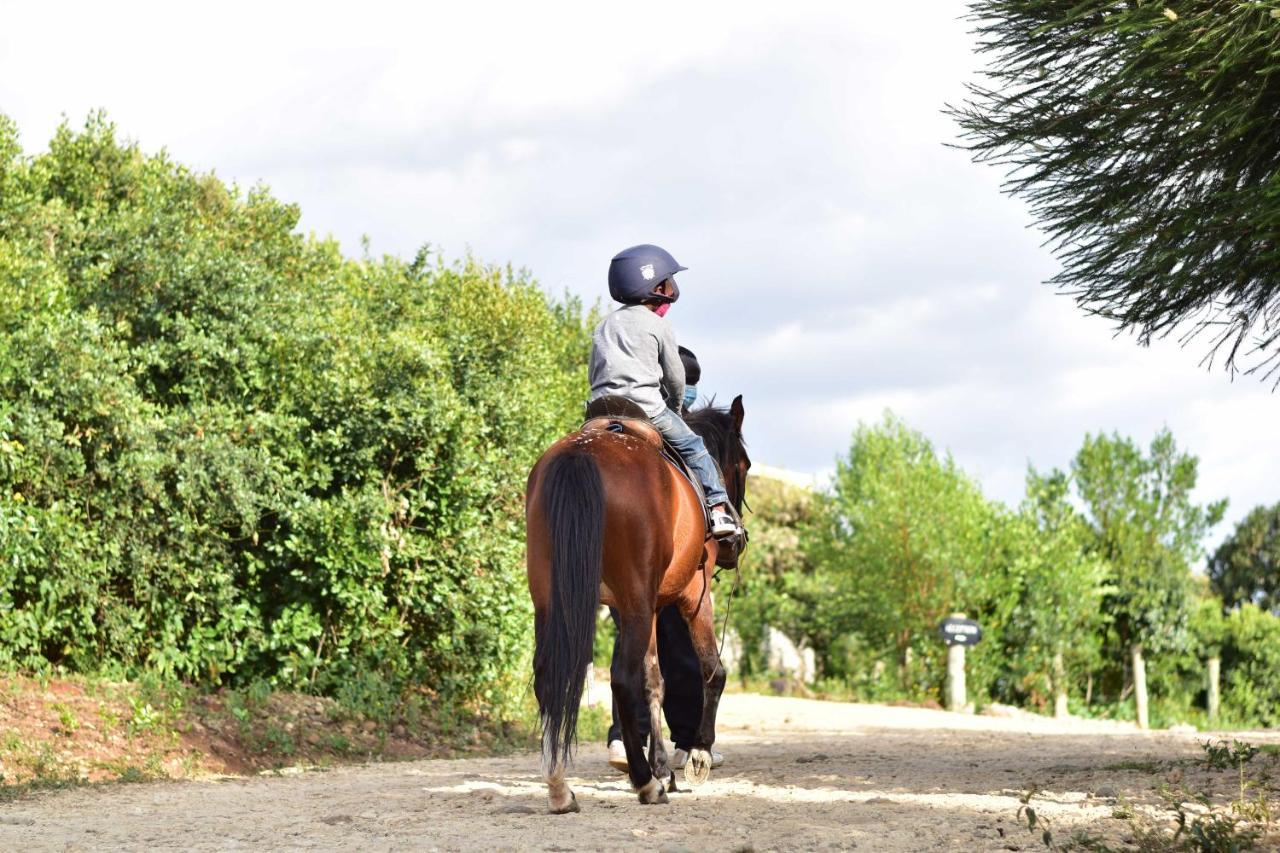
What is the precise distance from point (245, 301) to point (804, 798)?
944 centimetres

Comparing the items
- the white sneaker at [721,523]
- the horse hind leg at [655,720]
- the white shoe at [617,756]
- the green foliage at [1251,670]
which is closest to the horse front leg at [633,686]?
the horse hind leg at [655,720]

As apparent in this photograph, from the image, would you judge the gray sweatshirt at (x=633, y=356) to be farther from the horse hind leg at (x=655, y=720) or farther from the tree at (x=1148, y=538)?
the tree at (x=1148, y=538)

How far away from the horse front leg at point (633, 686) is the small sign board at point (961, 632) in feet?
55.2

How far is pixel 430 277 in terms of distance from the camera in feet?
70.5

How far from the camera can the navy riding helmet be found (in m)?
7.76

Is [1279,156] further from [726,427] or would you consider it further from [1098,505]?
[1098,505]

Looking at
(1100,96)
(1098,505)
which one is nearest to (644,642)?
(1100,96)

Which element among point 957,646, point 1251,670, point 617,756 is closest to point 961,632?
point 957,646

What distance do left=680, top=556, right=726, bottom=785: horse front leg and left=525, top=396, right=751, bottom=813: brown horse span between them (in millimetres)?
367

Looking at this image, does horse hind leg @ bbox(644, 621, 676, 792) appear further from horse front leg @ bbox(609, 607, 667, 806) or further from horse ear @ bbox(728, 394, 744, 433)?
horse ear @ bbox(728, 394, 744, 433)

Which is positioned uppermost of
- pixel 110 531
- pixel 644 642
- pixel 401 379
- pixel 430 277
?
pixel 430 277

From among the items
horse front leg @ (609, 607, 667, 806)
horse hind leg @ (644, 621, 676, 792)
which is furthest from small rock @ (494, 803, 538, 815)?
horse hind leg @ (644, 621, 676, 792)

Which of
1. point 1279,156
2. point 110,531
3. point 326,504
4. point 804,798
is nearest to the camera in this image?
point 804,798

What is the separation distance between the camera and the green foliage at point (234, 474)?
12430mm
